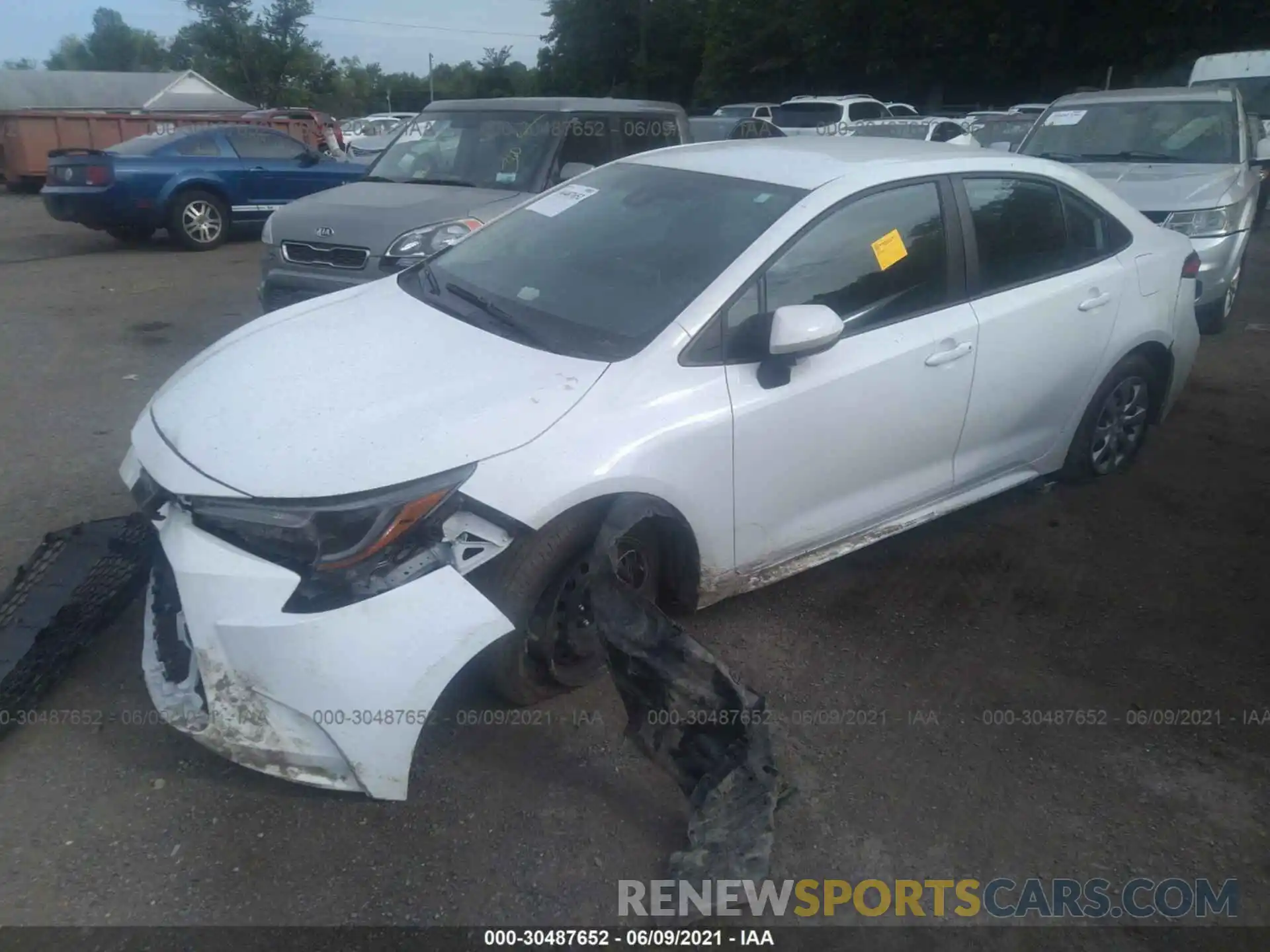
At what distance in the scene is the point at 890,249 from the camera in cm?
368

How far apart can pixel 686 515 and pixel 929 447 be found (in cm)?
118

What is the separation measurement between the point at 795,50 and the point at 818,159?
3767 cm

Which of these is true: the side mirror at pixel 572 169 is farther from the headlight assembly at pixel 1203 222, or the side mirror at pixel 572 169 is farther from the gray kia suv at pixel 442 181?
the headlight assembly at pixel 1203 222

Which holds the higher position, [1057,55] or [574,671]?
[1057,55]

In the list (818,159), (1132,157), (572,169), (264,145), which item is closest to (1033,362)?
(818,159)

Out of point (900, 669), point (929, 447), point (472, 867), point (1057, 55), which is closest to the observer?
point (472, 867)

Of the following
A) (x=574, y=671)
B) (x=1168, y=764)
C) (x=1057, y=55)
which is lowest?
(x=1168, y=764)

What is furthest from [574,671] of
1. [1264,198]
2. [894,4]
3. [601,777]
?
[894,4]

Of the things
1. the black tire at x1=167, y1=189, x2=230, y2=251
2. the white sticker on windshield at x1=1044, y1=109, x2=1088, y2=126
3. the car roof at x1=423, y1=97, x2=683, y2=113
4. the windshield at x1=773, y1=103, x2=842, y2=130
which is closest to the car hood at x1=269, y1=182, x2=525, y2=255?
the car roof at x1=423, y1=97, x2=683, y2=113

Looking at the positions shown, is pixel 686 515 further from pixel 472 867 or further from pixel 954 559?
pixel 954 559

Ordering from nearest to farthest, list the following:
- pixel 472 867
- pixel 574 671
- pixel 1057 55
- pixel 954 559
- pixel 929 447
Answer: pixel 472 867
pixel 574 671
pixel 929 447
pixel 954 559
pixel 1057 55

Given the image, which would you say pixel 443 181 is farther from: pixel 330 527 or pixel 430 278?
pixel 330 527

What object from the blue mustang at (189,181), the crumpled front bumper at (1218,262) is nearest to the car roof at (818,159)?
the crumpled front bumper at (1218,262)

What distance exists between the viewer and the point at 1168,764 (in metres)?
3.10
